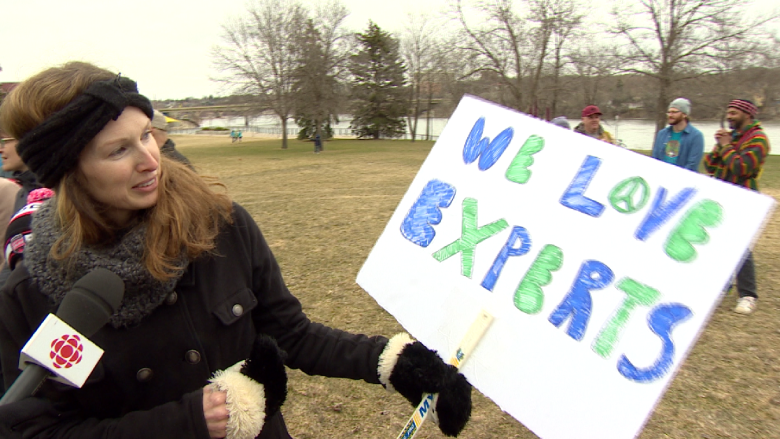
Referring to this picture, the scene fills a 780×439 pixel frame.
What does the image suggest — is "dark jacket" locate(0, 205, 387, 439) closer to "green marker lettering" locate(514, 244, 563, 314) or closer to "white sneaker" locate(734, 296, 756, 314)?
"green marker lettering" locate(514, 244, 563, 314)

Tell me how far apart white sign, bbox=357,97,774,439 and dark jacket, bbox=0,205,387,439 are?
0.94 feet

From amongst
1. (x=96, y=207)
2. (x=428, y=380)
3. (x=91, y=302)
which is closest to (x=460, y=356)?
(x=428, y=380)

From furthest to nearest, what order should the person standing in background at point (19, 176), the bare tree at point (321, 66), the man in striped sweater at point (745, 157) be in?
1. the bare tree at point (321, 66)
2. the man in striped sweater at point (745, 157)
3. the person standing in background at point (19, 176)

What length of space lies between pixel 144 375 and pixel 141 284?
0.23 m

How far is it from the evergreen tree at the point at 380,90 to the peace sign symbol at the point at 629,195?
43.9m

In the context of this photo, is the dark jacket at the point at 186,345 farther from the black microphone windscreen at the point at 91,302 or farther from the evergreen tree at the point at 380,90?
the evergreen tree at the point at 380,90

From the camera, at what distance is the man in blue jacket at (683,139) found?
5215 mm

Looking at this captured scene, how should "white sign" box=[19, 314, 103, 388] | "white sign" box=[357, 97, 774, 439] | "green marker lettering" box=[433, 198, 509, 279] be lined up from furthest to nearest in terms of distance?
"green marker lettering" box=[433, 198, 509, 279] → "white sign" box=[357, 97, 774, 439] → "white sign" box=[19, 314, 103, 388]

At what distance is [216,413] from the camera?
123cm

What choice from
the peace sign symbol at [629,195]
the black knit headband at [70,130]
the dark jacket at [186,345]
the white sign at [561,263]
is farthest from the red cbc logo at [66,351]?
the peace sign symbol at [629,195]

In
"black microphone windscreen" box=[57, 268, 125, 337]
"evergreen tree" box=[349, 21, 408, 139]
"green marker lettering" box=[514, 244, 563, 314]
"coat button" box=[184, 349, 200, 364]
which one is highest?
"black microphone windscreen" box=[57, 268, 125, 337]

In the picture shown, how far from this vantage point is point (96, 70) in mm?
1316

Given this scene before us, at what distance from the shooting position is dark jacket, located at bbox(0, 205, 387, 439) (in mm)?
1215

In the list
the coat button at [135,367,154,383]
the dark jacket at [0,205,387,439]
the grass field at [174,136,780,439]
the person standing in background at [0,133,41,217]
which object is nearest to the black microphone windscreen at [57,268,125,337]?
the dark jacket at [0,205,387,439]
